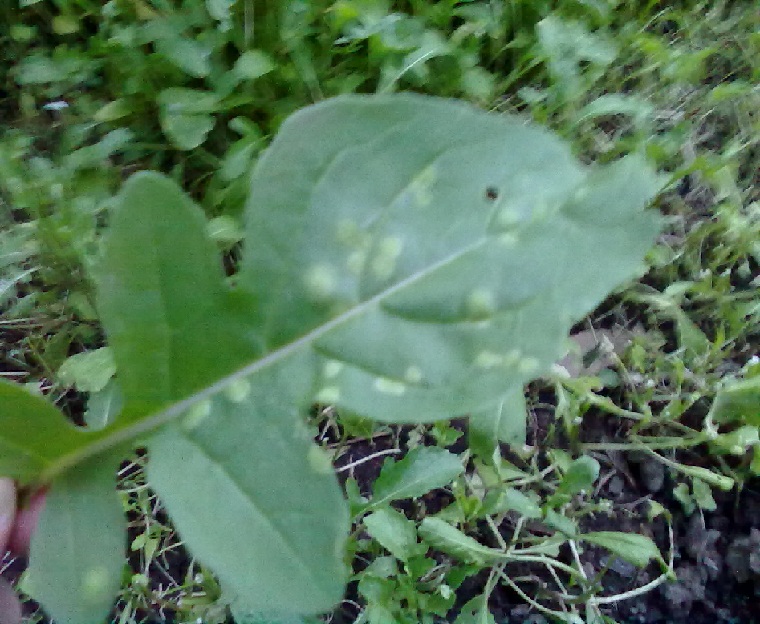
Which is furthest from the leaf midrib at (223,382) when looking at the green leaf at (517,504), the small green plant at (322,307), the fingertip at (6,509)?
the green leaf at (517,504)

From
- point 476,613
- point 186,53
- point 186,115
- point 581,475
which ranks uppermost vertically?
point 186,53

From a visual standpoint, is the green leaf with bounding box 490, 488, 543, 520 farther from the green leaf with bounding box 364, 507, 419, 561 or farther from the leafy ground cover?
the green leaf with bounding box 364, 507, 419, 561

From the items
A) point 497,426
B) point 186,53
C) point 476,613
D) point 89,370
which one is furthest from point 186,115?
point 476,613

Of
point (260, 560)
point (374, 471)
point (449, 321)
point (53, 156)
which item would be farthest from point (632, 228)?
point (53, 156)

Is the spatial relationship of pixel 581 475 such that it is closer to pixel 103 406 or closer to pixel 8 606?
pixel 103 406

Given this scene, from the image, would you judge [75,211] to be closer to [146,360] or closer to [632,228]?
[146,360]
